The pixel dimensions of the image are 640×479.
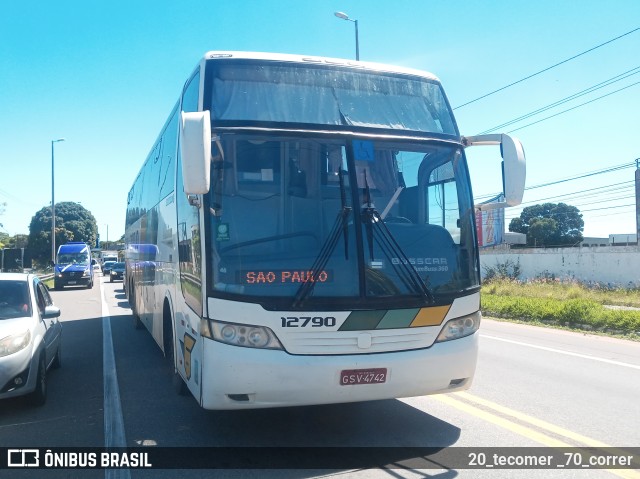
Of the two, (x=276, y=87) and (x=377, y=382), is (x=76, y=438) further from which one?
(x=276, y=87)

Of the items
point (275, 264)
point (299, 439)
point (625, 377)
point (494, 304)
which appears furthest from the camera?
point (494, 304)

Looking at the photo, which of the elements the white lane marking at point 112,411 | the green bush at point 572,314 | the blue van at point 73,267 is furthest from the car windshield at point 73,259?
the white lane marking at point 112,411

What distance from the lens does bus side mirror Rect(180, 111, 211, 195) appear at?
4801 millimetres

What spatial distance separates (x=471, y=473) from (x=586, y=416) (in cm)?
233

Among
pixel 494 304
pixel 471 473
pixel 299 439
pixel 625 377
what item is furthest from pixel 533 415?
pixel 494 304

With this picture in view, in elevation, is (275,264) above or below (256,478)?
above

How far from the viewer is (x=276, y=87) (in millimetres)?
5762

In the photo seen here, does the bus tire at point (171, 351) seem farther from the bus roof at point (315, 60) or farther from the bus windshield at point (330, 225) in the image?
the bus roof at point (315, 60)

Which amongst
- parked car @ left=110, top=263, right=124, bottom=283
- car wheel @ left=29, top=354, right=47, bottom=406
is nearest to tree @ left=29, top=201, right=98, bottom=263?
parked car @ left=110, top=263, right=124, bottom=283

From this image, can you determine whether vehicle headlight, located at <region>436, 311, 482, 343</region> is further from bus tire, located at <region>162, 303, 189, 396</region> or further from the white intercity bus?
bus tire, located at <region>162, 303, 189, 396</region>

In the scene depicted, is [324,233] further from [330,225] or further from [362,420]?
[362,420]

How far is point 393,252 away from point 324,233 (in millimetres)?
645

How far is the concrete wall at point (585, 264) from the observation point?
96.6 feet

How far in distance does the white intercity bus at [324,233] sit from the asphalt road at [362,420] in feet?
1.93
